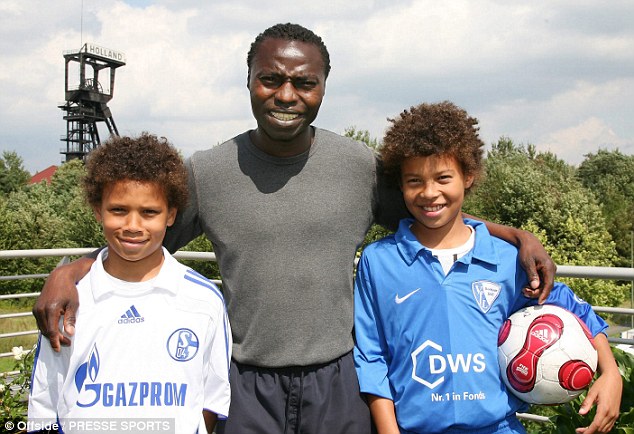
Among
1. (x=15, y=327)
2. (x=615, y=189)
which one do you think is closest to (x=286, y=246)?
(x=15, y=327)

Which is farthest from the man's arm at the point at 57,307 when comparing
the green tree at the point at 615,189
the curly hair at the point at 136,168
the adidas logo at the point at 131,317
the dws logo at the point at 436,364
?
the green tree at the point at 615,189

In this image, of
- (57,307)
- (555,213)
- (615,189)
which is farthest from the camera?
(615,189)

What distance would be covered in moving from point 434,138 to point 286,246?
65 centimetres

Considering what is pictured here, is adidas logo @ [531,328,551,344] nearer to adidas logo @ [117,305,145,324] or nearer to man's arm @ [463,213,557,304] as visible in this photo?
man's arm @ [463,213,557,304]

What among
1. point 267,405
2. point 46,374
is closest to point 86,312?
point 46,374

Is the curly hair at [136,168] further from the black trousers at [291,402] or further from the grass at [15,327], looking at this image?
the grass at [15,327]

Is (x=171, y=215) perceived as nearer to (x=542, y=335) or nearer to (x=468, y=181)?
(x=468, y=181)

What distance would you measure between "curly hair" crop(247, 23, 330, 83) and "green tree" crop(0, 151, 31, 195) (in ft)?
150

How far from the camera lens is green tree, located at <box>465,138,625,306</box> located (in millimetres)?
27844

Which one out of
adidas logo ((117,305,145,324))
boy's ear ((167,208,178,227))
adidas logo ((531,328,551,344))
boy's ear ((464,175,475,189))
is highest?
boy's ear ((464,175,475,189))

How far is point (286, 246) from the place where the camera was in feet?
7.32

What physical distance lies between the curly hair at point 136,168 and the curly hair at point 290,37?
1.50 ft

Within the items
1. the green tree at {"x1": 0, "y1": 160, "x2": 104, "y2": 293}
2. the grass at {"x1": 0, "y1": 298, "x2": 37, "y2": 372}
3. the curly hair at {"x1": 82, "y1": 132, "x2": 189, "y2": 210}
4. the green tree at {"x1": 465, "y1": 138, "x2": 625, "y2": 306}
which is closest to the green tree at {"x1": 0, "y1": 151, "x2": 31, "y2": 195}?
the green tree at {"x1": 0, "y1": 160, "x2": 104, "y2": 293}

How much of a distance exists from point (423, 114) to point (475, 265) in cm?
60
